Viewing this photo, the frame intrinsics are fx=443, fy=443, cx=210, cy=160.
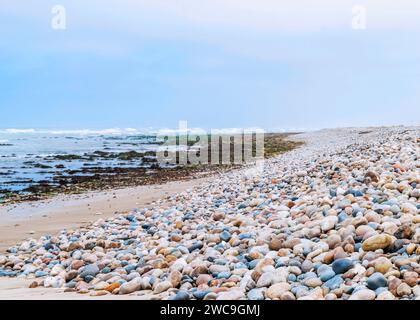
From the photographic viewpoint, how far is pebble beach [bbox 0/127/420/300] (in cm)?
348

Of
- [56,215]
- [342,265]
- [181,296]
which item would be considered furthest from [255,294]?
[56,215]

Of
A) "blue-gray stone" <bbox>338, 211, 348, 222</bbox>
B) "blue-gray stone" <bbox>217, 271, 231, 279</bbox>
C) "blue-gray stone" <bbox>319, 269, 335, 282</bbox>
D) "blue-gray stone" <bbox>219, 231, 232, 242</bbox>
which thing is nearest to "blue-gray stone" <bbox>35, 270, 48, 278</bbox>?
"blue-gray stone" <bbox>219, 231, 232, 242</bbox>

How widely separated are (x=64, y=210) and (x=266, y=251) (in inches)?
356

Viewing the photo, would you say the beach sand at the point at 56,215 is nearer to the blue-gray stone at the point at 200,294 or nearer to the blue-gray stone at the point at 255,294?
the blue-gray stone at the point at 200,294

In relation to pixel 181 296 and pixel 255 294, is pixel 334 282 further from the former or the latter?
pixel 181 296

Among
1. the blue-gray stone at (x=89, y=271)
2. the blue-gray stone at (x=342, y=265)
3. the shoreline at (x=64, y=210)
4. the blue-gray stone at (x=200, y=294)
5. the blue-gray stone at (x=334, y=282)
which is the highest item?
the blue-gray stone at (x=342, y=265)

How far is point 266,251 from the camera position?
14.8 feet

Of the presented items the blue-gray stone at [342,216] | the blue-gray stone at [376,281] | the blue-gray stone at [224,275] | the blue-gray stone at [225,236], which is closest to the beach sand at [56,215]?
the blue-gray stone at [224,275]

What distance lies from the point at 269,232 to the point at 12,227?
7.15 meters

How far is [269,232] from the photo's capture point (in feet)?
16.7

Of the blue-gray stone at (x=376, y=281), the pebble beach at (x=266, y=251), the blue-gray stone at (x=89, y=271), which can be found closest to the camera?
the blue-gray stone at (x=376, y=281)

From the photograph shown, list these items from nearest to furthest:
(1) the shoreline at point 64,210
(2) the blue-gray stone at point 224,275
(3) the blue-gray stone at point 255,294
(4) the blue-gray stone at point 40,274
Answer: (3) the blue-gray stone at point 255,294 → (2) the blue-gray stone at point 224,275 → (4) the blue-gray stone at point 40,274 → (1) the shoreline at point 64,210

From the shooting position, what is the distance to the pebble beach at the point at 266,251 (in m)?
3.48
